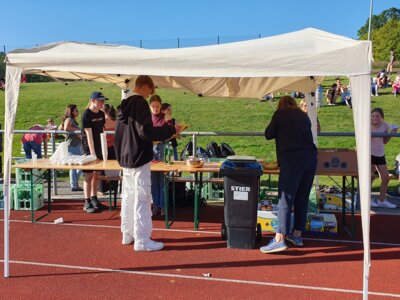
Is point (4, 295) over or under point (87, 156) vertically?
under

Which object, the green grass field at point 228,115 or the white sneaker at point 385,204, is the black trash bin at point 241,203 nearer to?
the white sneaker at point 385,204

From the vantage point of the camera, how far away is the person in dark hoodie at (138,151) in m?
5.19

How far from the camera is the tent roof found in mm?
4180

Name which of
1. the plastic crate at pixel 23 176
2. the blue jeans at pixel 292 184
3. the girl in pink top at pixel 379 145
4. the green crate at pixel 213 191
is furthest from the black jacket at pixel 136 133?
the girl in pink top at pixel 379 145

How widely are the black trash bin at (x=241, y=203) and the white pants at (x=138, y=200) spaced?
1.04 metres

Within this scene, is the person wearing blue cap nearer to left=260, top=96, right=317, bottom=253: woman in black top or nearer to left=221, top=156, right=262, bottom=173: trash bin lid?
left=221, top=156, right=262, bottom=173: trash bin lid

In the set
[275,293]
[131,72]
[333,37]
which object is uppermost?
[333,37]

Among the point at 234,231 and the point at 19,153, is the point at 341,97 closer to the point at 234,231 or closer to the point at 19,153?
the point at 19,153

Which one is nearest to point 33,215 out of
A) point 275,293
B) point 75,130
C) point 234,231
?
point 75,130

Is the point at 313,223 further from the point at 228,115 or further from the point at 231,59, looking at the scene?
the point at 228,115

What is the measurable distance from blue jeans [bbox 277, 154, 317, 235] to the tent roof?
1.22 m

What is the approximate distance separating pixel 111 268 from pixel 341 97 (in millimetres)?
21808

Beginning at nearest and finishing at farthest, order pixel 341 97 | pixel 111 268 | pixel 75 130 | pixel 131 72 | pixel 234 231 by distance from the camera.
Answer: pixel 131 72 → pixel 111 268 → pixel 234 231 → pixel 75 130 → pixel 341 97

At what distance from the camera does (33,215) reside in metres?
7.10
